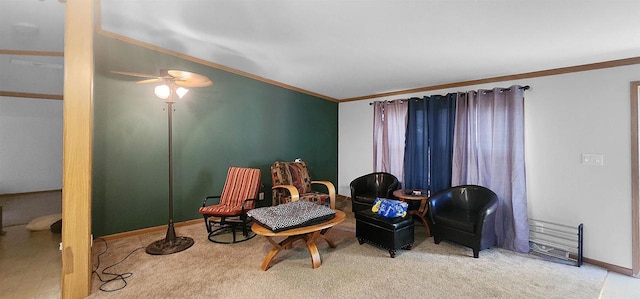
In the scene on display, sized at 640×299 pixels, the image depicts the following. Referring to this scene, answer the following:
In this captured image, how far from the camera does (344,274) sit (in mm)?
2336

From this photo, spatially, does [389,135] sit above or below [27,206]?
above

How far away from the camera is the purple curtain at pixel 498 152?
10.1 ft

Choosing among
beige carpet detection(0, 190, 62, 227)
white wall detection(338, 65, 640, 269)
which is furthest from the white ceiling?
beige carpet detection(0, 190, 62, 227)

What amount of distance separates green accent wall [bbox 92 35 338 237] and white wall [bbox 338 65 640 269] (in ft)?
12.1

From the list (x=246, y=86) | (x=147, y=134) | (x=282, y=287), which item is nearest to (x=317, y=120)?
(x=246, y=86)

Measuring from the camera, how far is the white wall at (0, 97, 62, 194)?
501cm

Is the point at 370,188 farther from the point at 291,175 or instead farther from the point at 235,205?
the point at 235,205

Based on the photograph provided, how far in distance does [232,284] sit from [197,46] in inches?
109

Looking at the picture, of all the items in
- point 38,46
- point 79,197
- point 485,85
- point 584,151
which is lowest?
point 79,197

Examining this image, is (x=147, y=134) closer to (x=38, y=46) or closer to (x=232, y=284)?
(x=38, y=46)

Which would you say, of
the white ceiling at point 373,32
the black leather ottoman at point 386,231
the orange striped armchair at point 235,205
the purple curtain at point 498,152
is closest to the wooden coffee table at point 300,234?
the black leather ottoman at point 386,231

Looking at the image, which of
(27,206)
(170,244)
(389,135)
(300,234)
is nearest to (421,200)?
(389,135)

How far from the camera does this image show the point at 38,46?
9.73 ft

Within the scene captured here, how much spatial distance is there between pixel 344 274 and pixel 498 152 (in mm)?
2606
